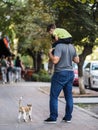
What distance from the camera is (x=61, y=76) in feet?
37.2

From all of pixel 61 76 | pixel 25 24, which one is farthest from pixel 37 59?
pixel 61 76

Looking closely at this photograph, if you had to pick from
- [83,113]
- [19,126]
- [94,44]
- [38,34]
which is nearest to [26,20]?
[38,34]

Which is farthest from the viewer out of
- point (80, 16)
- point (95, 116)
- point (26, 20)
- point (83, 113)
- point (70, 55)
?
point (26, 20)

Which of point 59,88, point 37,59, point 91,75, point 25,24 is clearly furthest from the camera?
point 37,59

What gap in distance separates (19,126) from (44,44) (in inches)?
1037

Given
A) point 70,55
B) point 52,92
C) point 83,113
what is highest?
point 70,55

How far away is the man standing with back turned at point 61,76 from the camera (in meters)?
11.3

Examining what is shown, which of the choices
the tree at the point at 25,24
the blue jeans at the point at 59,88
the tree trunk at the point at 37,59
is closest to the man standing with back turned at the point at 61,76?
the blue jeans at the point at 59,88

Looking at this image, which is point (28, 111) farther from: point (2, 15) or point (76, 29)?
point (2, 15)

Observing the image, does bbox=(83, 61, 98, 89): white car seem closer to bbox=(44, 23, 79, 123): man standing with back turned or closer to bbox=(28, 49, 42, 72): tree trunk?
bbox=(44, 23, 79, 123): man standing with back turned

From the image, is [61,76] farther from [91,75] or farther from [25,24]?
[25,24]

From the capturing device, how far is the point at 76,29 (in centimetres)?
2089

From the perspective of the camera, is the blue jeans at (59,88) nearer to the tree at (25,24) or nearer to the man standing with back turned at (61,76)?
the man standing with back turned at (61,76)

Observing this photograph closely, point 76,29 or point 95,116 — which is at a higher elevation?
point 76,29
